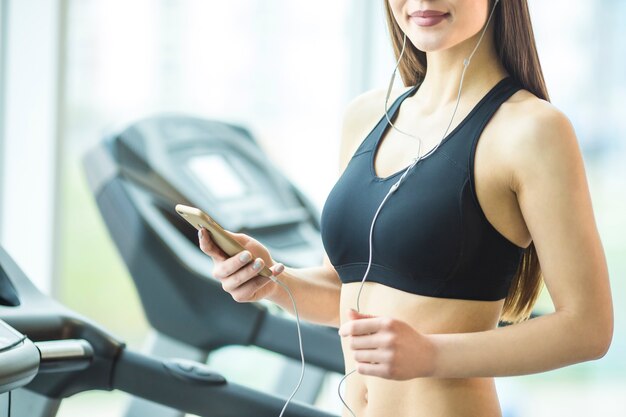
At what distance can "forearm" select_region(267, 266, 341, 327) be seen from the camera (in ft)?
4.63

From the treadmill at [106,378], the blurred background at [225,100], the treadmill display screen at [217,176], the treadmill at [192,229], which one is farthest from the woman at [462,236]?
the blurred background at [225,100]

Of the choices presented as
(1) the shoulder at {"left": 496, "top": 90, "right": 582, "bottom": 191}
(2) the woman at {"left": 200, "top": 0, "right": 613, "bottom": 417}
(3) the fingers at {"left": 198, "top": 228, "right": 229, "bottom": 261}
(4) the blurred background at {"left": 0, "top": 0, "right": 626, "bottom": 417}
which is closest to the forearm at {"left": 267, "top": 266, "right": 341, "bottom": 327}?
(2) the woman at {"left": 200, "top": 0, "right": 613, "bottom": 417}

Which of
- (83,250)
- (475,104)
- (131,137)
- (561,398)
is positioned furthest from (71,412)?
(475,104)

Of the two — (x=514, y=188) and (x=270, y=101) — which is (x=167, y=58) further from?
(x=514, y=188)

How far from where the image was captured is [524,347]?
111 cm

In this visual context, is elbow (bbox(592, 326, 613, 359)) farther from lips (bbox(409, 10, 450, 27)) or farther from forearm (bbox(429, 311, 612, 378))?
lips (bbox(409, 10, 450, 27))

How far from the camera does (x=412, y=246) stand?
1.17 m

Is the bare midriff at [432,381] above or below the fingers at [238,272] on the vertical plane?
below

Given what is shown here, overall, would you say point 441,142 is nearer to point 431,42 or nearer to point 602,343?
point 431,42

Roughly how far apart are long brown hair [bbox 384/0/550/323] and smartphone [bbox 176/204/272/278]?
1.18 ft

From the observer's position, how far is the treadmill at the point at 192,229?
208 cm

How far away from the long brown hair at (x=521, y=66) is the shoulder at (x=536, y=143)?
0.30 ft

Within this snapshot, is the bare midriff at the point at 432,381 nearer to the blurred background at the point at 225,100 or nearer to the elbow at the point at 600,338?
the elbow at the point at 600,338

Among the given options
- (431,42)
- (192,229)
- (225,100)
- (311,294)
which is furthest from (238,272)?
(225,100)
